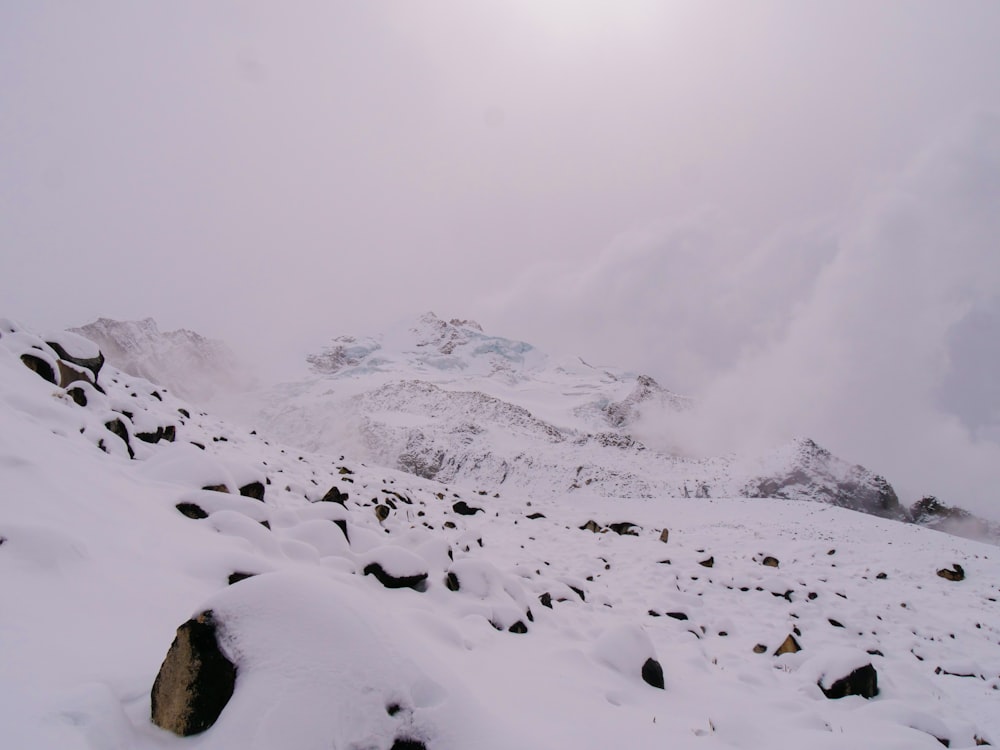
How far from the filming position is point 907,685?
657 cm

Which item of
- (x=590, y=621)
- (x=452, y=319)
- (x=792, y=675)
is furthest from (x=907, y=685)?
(x=452, y=319)

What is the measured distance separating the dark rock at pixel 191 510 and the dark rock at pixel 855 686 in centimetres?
794

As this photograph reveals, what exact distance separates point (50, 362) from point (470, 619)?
842 cm

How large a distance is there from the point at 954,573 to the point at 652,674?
1447cm

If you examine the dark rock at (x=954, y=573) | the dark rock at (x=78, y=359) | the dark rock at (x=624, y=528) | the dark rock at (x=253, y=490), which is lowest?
the dark rock at (x=253, y=490)

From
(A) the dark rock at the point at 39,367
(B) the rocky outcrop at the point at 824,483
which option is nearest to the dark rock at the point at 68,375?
(A) the dark rock at the point at 39,367

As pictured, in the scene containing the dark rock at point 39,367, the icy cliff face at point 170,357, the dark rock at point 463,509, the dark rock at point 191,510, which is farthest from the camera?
the icy cliff face at point 170,357

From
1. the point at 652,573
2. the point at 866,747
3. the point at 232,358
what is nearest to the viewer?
→ the point at 866,747

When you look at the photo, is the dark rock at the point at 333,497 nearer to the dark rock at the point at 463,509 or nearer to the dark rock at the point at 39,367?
the dark rock at the point at 39,367

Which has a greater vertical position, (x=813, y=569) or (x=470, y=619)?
(x=813, y=569)

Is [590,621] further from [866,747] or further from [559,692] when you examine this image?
[866,747]

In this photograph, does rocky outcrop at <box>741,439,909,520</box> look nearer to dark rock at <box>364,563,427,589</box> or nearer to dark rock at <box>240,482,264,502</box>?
dark rock at <box>364,563,427,589</box>

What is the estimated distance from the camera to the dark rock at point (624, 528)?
54.8 feet

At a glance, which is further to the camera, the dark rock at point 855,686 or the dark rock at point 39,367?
the dark rock at point 39,367
